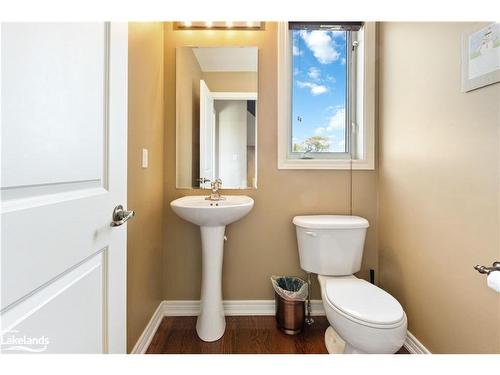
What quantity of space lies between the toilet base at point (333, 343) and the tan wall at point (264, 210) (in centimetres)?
33

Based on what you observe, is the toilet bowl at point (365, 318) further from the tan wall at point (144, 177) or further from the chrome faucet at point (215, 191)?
the tan wall at point (144, 177)

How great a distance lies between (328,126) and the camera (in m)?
1.96

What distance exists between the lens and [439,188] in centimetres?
125

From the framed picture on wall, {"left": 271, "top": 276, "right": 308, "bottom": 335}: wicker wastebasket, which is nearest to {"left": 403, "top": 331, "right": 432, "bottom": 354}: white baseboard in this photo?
{"left": 271, "top": 276, "right": 308, "bottom": 335}: wicker wastebasket

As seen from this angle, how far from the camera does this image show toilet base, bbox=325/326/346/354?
1435 mm

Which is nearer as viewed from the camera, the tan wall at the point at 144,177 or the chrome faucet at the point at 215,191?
the tan wall at the point at 144,177

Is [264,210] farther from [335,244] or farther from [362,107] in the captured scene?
[362,107]

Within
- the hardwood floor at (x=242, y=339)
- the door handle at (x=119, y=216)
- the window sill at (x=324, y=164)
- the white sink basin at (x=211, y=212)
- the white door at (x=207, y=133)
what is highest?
the white door at (x=207, y=133)

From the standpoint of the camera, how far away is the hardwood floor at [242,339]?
146cm

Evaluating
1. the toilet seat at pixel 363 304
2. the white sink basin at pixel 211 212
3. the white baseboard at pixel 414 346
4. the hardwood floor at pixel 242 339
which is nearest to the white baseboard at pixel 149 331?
the hardwood floor at pixel 242 339

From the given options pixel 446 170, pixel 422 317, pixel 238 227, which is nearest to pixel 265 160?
pixel 238 227

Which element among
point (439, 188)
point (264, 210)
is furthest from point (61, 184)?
point (439, 188)
